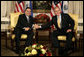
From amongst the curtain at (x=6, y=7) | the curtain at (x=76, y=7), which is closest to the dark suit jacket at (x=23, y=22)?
the curtain at (x=6, y=7)

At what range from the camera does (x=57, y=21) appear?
5.48 m

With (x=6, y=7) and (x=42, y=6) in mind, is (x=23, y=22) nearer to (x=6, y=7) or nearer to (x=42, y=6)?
(x=6, y=7)

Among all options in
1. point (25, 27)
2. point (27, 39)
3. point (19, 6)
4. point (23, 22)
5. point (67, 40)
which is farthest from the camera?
point (19, 6)

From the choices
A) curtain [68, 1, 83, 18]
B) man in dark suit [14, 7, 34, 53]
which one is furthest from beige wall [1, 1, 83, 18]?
man in dark suit [14, 7, 34, 53]

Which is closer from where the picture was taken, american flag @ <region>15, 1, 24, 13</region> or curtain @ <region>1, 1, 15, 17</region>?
american flag @ <region>15, 1, 24, 13</region>

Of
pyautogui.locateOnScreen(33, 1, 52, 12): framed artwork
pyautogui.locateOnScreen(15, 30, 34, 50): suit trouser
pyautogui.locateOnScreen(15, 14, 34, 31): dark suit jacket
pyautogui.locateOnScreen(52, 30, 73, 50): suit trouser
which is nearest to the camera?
pyautogui.locateOnScreen(52, 30, 73, 50): suit trouser

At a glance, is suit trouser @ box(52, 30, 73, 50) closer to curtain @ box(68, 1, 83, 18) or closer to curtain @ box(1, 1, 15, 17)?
curtain @ box(68, 1, 83, 18)

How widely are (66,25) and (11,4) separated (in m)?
3.38

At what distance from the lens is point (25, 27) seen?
552 centimetres

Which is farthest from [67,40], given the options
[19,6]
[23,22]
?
[19,6]

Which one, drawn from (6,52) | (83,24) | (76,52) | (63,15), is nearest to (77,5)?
(83,24)

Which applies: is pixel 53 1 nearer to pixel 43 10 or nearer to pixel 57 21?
pixel 43 10

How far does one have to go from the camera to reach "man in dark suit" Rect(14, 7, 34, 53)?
17.4ft

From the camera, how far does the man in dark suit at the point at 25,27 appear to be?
531 centimetres
